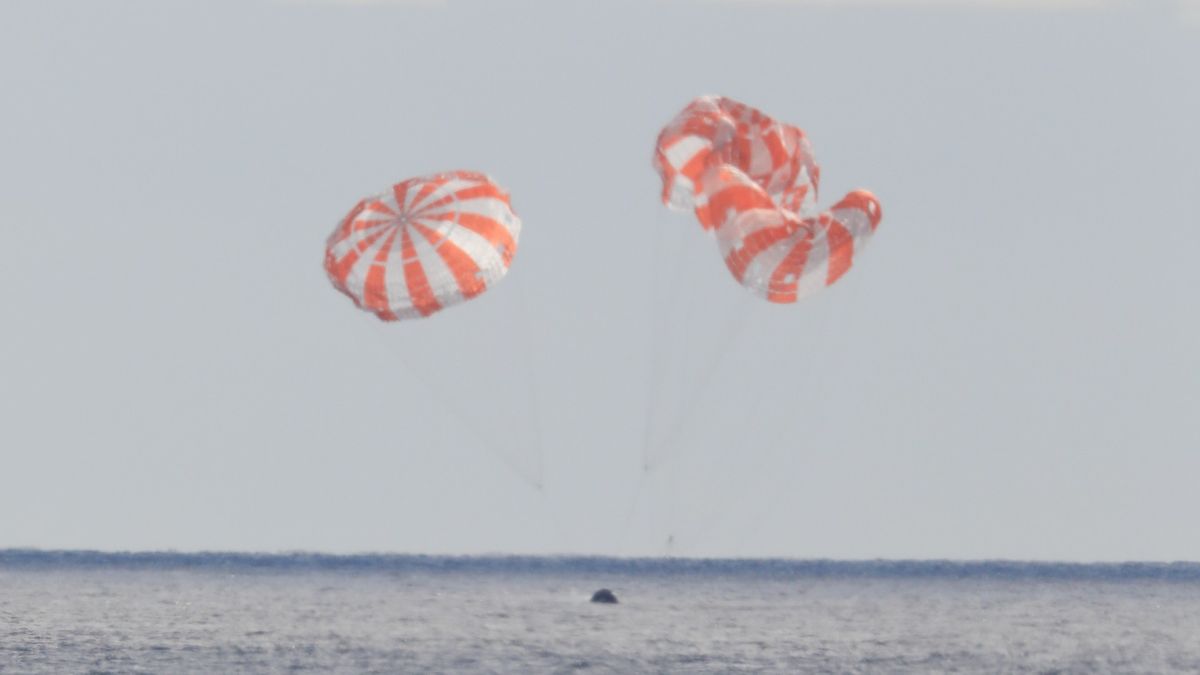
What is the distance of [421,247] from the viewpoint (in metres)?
52.4

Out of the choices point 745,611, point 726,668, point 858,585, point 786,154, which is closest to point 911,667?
point 726,668

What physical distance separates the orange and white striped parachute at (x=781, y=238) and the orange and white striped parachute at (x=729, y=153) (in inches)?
45.1

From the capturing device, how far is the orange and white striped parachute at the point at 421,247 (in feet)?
172

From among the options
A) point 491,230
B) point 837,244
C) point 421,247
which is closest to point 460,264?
point 421,247

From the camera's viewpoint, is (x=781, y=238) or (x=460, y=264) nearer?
(x=781, y=238)

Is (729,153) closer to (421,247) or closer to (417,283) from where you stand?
(421,247)

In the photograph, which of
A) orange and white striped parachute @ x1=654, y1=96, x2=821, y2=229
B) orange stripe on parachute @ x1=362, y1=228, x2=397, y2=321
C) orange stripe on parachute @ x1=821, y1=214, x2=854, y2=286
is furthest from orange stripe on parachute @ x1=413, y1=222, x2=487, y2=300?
orange stripe on parachute @ x1=821, y1=214, x2=854, y2=286

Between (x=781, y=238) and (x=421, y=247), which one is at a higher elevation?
(x=421, y=247)

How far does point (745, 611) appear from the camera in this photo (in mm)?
120438

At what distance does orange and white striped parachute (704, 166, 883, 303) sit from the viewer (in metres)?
50.2

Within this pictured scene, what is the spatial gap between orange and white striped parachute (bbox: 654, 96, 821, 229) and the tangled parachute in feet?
0.07

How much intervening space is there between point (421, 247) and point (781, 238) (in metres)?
7.85

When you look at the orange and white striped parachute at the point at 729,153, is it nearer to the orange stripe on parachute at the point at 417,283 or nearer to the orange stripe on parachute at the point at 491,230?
the orange stripe on parachute at the point at 491,230

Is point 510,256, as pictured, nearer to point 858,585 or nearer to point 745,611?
point 745,611
